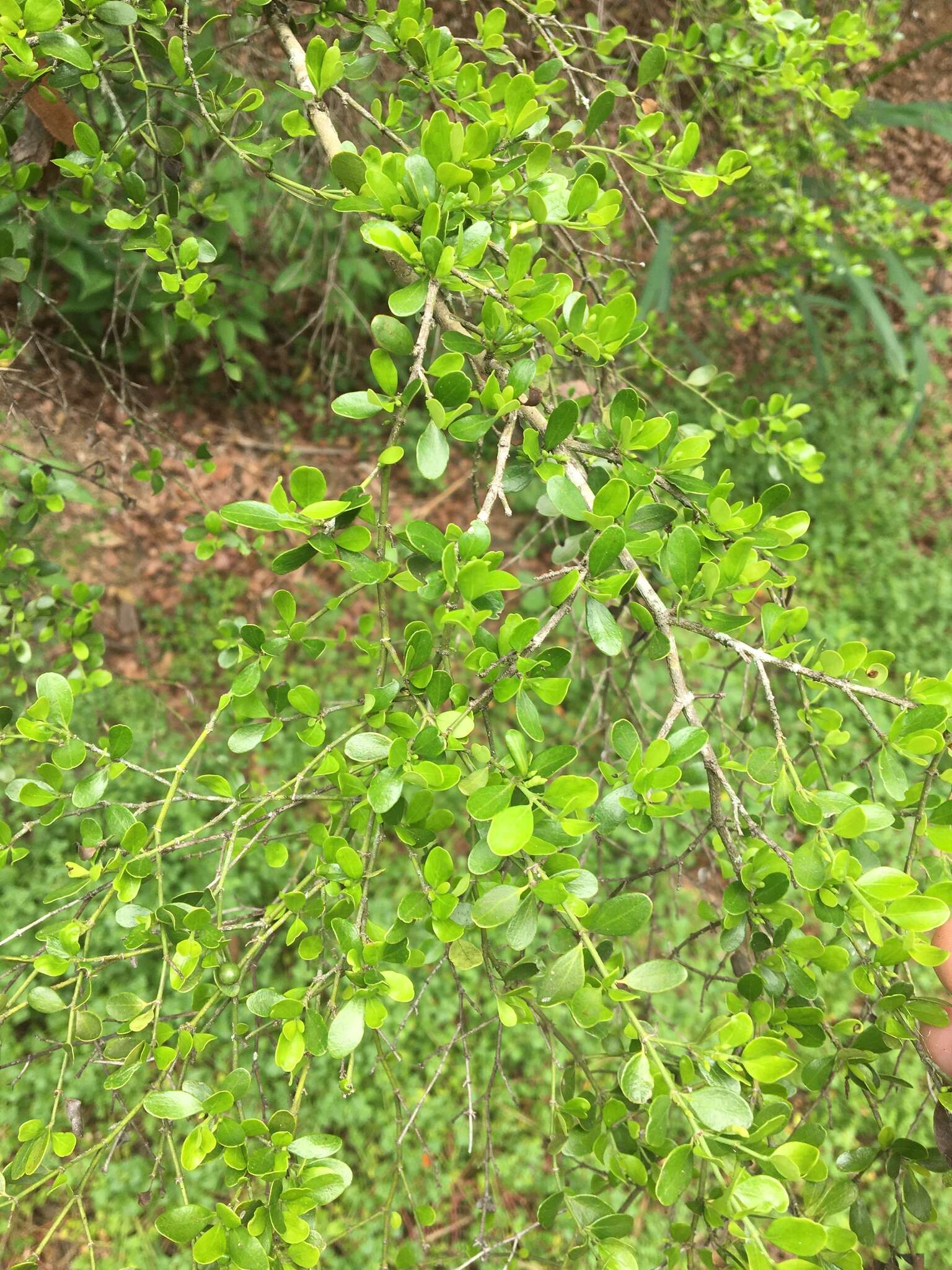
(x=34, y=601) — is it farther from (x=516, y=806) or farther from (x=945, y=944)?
(x=945, y=944)

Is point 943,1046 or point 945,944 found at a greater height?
point 945,944

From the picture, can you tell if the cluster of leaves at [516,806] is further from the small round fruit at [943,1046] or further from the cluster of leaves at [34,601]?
the cluster of leaves at [34,601]

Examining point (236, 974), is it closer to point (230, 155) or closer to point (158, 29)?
point (158, 29)

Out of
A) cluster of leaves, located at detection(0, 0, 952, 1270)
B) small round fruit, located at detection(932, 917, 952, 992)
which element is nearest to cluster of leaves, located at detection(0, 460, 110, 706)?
cluster of leaves, located at detection(0, 0, 952, 1270)

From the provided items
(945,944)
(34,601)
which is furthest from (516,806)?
(34,601)

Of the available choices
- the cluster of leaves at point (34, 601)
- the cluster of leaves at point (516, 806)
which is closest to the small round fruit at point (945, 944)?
the cluster of leaves at point (516, 806)

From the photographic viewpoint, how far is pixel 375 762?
721 millimetres

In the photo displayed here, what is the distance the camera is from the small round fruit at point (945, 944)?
2.91ft

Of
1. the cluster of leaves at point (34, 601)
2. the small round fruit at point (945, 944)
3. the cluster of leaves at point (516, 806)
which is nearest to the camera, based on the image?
the cluster of leaves at point (516, 806)

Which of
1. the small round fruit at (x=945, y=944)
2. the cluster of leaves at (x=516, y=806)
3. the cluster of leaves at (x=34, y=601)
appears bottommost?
the cluster of leaves at (x=34, y=601)

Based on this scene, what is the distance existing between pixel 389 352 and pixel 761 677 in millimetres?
481

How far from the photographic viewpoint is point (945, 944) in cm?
92

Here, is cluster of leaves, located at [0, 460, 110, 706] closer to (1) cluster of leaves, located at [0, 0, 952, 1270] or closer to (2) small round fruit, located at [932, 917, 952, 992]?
(1) cluster of leaves, located at [0, 0, 952, 1270]

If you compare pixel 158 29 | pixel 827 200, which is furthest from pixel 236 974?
pixel 827 200
